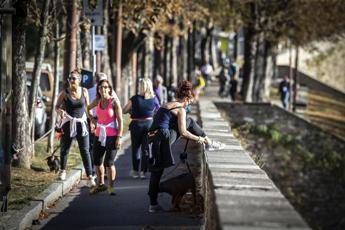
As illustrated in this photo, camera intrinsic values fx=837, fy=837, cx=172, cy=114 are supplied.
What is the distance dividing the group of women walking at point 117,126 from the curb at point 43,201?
1.21 feet

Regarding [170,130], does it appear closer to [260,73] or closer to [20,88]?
[20,88]

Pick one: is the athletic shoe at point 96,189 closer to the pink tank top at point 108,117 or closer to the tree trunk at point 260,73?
the pink tank top at point 108,117

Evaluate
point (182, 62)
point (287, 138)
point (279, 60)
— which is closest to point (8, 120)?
point (287, 138)

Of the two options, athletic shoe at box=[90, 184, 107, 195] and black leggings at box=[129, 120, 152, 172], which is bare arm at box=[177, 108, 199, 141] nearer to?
athletic shoe at box=[90, 184, 107, 195]

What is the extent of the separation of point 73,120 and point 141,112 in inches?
55.9

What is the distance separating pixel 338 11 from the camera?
39.2 m

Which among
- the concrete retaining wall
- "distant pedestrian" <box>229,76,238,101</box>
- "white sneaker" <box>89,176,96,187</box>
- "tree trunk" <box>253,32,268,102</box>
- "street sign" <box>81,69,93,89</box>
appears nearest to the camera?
the concrete retaining wall

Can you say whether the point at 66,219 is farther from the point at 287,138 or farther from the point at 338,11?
the point at 338,11

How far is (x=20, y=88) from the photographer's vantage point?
43.1ft

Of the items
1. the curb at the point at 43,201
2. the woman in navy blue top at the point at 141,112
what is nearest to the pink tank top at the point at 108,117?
the curb at the point at 43,201

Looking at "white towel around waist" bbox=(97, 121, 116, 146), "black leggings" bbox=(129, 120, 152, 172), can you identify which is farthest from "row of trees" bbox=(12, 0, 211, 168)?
"white towel around waist" bbox=(97, 121, 116, 146)

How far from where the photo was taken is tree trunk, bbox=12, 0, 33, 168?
1304 centimetres

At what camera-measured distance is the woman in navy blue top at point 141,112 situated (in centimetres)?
1303

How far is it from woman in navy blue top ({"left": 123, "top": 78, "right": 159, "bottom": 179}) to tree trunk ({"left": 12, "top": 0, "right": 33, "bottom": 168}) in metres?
1.65
